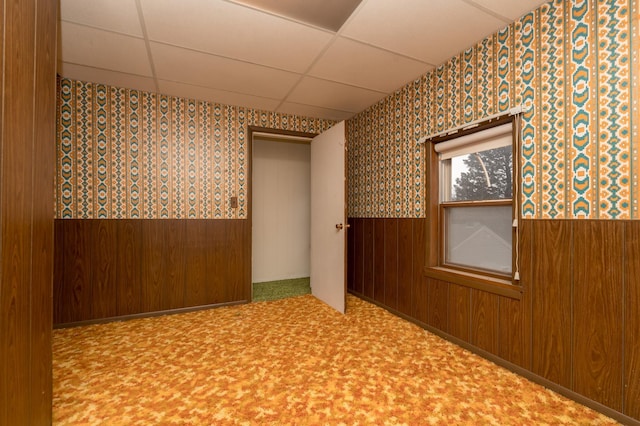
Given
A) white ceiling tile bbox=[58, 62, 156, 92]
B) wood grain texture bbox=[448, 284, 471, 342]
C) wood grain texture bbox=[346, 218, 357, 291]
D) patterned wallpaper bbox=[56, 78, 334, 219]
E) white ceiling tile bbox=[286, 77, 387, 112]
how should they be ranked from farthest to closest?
wood grain texture bbox=[346, 218, 357, 291], white ceiling tile bbox=[286, 77, 387, 112], patterned wallpaper bbox=[56, 78, 334, 219], white ceiling tile bbox=[58, 62, 156, 92], wood grain texture bbox=[448, 284, 471, 342]

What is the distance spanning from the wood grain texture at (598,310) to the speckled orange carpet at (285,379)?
0.17m

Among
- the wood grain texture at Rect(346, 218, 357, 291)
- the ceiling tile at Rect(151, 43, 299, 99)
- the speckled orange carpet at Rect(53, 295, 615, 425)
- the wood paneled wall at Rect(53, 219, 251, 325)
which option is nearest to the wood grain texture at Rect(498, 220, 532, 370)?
the speckled orange carpet at Rect(53, 295, 615, 425)

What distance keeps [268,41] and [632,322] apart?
278 cm

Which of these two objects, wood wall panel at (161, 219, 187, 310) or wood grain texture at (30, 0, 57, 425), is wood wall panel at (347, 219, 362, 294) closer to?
wood wall panel at (161, 219, 187, 310)

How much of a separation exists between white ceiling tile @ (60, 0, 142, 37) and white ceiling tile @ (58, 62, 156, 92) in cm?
73

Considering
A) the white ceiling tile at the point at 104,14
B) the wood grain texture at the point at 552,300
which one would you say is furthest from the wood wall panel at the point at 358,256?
the white ceiling tile at the point at 104,14

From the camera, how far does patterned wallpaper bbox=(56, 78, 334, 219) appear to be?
2713 mm

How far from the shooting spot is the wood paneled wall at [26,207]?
2.69 ft

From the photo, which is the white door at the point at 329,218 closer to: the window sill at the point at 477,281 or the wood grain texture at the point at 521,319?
the window sill at the point at 477,281

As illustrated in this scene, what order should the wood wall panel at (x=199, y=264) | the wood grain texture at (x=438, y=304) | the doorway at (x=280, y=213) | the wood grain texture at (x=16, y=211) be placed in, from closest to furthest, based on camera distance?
1. the wood grain texture at (x=16, y=211)
2. the wood grain texture at (x=438, y=304)
3. the wood wall panel at (x=199, y=264)
4. the doorway at (x=280, y=213)

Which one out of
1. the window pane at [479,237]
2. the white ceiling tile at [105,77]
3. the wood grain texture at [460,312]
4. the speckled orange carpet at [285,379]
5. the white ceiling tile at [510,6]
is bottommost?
the speckled orange carpet at [285,379]

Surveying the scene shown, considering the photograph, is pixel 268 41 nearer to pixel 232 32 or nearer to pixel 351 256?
pixel 232 32

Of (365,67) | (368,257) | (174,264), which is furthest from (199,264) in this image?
(365,67)

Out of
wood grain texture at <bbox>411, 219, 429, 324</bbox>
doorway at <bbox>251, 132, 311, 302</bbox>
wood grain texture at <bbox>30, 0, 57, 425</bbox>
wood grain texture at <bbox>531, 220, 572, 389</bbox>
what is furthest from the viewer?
doorway at <bbox>251, 132, 311, 302</bbox>
